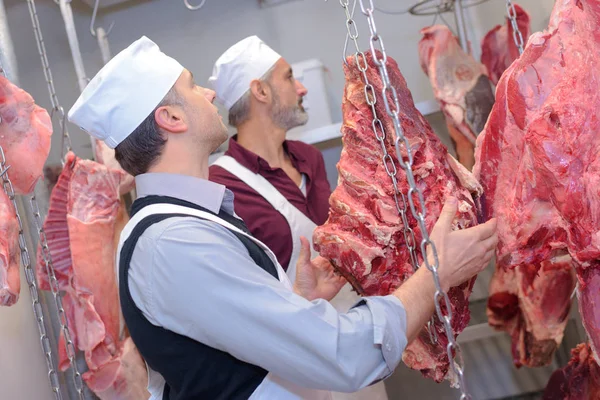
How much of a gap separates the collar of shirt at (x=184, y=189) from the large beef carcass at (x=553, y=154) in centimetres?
72

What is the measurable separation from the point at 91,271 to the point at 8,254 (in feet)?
1.80

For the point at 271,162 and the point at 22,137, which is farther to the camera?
the point at 271,162

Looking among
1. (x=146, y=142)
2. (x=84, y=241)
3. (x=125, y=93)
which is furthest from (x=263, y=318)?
(x=84, y=241)

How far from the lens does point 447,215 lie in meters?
1.63

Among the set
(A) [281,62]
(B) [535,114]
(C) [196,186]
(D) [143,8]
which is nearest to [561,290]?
(B) [535,114]

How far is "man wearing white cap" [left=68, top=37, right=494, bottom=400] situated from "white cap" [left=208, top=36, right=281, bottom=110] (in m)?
1.11

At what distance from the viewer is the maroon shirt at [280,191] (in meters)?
2.65

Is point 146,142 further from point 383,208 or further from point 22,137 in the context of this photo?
point 22,137

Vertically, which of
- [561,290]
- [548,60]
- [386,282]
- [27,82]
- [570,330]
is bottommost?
[570,330]

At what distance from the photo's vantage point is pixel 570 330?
3.63 meters

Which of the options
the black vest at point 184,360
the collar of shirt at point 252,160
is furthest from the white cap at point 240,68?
the black vest at point 184,360

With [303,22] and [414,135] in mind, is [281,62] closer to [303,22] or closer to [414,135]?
[303,22]

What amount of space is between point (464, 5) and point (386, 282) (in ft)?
7.40

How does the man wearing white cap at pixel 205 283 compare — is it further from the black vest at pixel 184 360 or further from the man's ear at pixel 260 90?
the man's ear at pixel 260 90
